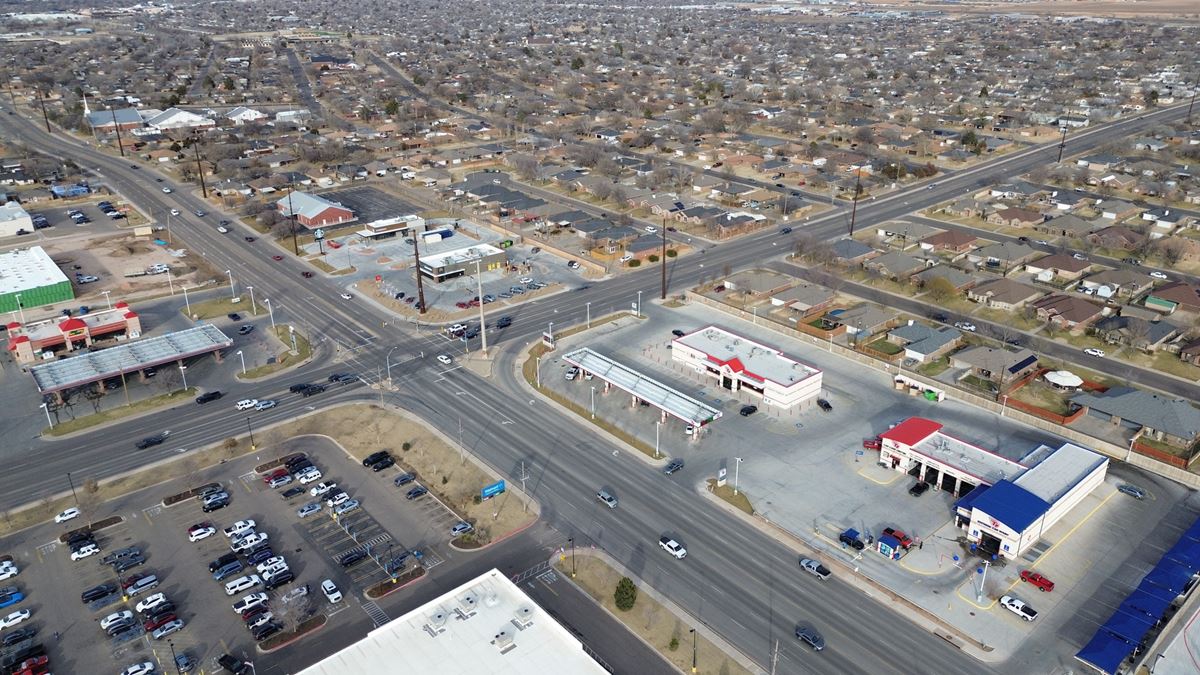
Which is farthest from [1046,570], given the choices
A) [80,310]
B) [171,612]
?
[80,310]

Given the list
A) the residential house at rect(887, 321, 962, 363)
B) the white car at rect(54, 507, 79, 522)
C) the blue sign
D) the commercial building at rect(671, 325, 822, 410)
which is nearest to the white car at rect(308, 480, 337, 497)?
the blue sign

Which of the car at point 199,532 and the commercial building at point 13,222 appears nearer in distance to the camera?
the car at point 199,532

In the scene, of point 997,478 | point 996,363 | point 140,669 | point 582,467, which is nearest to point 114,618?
point 140,669

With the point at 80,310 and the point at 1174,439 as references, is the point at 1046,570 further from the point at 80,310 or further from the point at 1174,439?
the point at 80,310

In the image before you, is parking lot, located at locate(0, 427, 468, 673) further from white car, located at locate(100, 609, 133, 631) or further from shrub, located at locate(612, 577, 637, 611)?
→ shrub, located at locate(612, 577, 637, 611)

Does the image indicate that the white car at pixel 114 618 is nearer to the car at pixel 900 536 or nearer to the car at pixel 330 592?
the car at pixel 330 592

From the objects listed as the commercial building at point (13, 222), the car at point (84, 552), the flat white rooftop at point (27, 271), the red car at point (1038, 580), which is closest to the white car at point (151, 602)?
the car at point (84, 552)
